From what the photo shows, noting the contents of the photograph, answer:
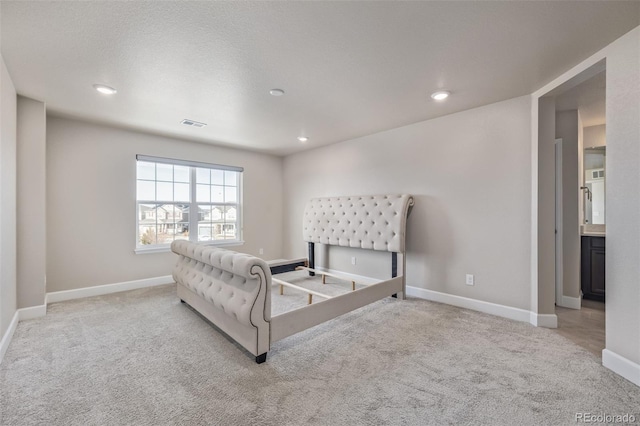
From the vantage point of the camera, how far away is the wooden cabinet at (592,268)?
342 centimetres

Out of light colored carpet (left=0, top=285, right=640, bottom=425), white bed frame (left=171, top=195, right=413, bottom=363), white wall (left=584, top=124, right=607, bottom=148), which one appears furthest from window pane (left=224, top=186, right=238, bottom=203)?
white wall (left=584, top=124, right=607, bottom=148)

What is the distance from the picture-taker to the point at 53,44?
6.50ft

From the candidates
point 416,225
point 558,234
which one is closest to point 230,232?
point 416,225

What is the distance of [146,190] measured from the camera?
14.1 feet

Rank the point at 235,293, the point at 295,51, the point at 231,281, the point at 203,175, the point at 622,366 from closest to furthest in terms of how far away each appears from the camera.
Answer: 1. the point at 622,366
2. the point at 295,51
3. the point at 235,293
4. the point at 231,281
5. the point at 203,175

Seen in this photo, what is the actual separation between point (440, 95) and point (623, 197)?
167 centimetres

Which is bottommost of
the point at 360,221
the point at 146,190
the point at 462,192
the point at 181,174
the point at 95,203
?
the point at 360,221

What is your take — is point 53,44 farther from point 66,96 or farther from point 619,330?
point 619,330

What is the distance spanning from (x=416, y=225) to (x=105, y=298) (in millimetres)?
4228

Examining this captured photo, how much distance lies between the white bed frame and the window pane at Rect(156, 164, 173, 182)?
1593 mm

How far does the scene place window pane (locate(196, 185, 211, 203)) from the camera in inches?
191

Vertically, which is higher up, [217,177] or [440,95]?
[440,95]

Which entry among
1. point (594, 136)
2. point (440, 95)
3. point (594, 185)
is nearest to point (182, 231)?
point (440, 95)

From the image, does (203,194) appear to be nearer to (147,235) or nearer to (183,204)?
(183,204)
